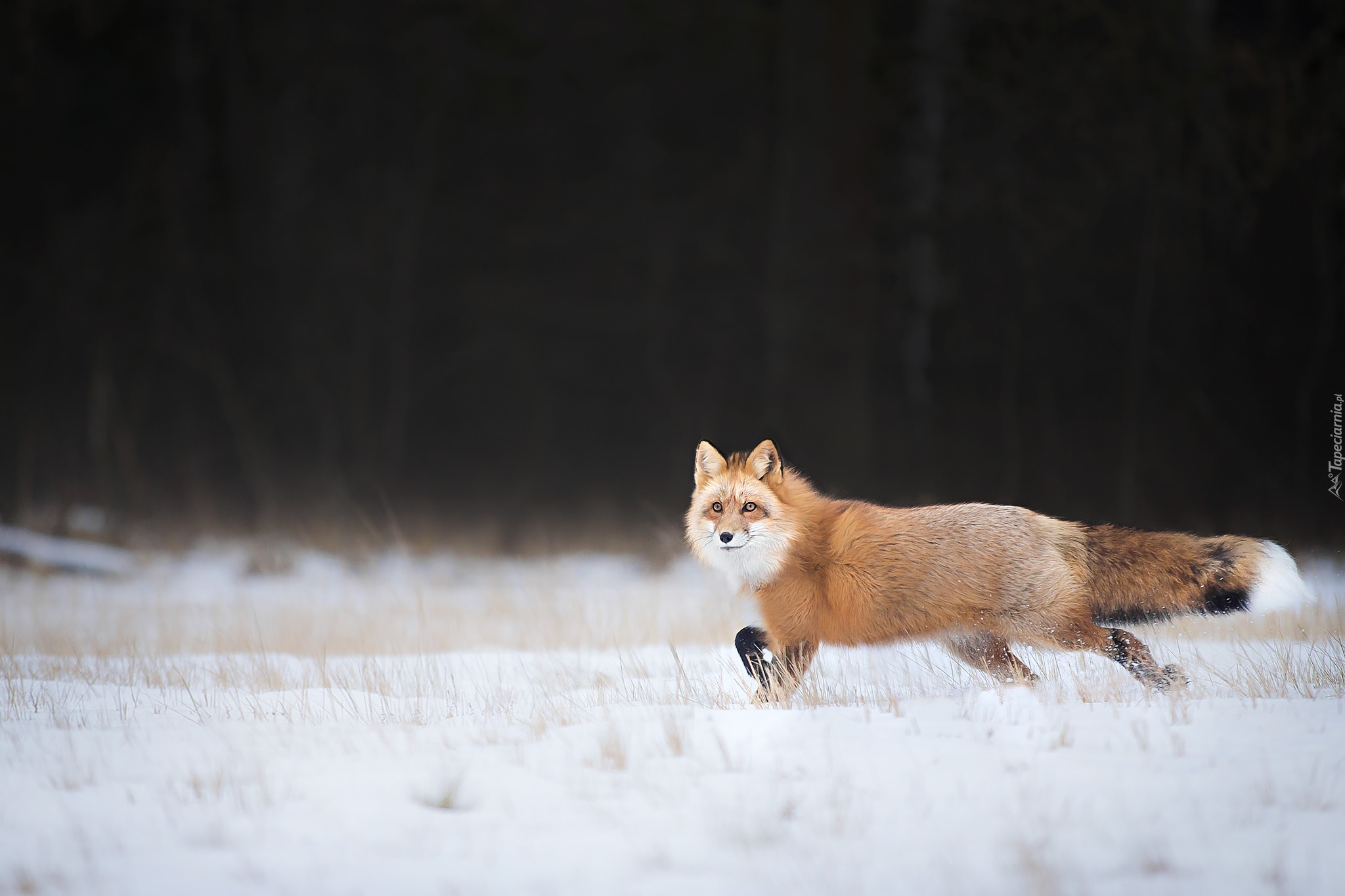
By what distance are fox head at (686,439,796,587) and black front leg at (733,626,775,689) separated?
0.20 m

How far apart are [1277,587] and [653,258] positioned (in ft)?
37.3

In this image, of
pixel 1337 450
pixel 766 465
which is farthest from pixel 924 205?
pixel 766 465

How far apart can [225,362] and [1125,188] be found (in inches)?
434

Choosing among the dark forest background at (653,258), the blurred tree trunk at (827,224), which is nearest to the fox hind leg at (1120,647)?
the dark forest background at (653,258)

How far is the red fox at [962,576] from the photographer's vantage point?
3.56 metres

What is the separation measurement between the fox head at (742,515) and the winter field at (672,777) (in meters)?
0.52

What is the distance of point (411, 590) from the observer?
7.56 metres

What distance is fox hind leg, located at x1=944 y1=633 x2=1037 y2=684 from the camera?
3.83 meters

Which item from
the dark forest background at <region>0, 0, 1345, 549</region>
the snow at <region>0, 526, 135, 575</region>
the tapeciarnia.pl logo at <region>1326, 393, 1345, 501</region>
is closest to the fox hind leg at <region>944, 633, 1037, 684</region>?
the dark forest background at <region>0, 0, 1345, 549</region>

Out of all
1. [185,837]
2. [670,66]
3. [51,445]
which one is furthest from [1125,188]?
A: [51,445]

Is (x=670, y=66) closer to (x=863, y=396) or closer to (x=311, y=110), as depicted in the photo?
(x=311, y=110)

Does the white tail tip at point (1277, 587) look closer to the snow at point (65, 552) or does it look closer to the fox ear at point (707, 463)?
the fox ear at point (707, 463)

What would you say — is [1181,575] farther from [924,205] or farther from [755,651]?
[924,205]

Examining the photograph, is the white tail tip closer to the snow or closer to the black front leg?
the black front leg
